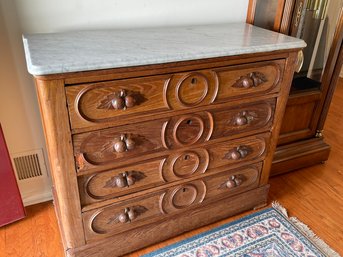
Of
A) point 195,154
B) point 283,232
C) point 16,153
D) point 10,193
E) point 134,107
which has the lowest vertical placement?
point 283,232

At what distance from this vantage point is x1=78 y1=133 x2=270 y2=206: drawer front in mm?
1215

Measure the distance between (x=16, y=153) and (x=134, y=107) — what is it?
2.65ft

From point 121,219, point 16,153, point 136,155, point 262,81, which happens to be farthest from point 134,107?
point 16,153

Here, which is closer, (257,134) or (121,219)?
(121,219)

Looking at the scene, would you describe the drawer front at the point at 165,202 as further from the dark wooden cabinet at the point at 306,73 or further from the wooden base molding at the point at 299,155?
the dark wooden cabinet at the point at 306,73

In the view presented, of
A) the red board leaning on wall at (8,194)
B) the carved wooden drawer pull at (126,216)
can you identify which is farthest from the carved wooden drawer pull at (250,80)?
the red board leaning on wall at (8,194)

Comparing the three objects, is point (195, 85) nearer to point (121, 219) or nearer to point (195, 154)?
point (195, 154)

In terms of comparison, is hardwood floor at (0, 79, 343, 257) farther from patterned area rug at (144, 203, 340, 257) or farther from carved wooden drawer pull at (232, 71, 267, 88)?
carved wooden drawer pull at (232, 71, 267, 88)

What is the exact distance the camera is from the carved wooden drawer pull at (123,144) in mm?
1147

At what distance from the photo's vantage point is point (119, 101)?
1074mm

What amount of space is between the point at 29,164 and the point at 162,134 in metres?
0.82

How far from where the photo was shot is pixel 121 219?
1292 millimetres

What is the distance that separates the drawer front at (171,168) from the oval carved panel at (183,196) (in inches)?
2.3

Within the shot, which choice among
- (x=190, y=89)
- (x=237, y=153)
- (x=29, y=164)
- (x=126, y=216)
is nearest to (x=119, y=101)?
(x=190, y=89)
